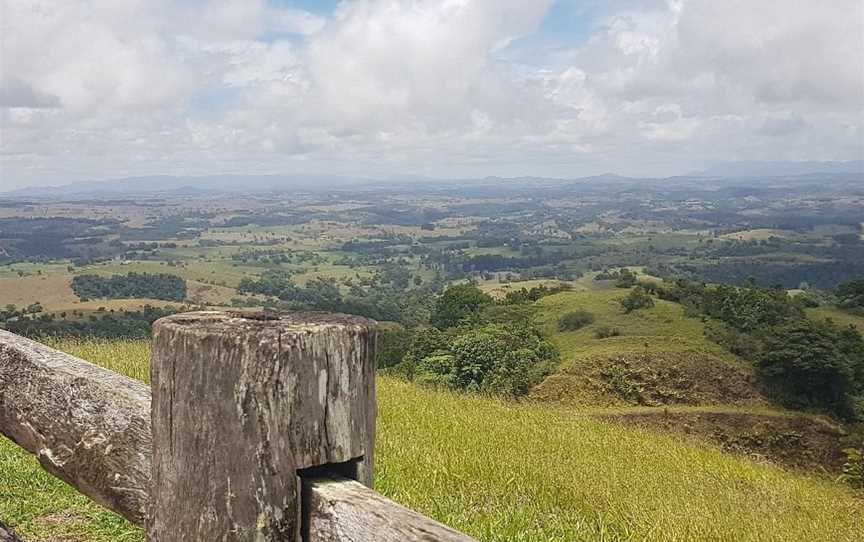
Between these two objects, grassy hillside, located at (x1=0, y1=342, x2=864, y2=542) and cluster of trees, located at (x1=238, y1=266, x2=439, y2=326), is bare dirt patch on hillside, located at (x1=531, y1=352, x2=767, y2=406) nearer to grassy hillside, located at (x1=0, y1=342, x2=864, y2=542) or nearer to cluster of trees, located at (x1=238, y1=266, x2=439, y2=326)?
grassy hillside, located at (x1=0, y1=342, x2=864, y2=542)

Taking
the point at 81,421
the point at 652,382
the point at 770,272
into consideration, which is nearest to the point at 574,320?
the point at 652,382

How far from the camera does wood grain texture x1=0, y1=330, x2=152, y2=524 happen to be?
163 cm

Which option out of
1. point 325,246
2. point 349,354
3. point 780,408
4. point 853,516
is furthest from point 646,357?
point 325,246

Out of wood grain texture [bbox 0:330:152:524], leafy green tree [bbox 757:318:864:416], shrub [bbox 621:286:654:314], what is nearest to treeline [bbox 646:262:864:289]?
shrub [bbox 621:286:654:314]

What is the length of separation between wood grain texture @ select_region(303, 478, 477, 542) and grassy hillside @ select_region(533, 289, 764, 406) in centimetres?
2892

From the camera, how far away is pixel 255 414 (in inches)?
49.1

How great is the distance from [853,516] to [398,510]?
7.66 m

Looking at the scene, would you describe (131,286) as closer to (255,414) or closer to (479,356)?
(479,356)

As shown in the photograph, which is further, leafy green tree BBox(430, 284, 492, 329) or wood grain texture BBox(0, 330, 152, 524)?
leafy green tree BBox(430, 284, 492, 329)

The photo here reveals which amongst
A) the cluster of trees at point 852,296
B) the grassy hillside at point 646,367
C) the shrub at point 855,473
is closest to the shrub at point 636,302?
the grassy hillside at point 646,367

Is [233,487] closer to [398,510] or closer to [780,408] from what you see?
[398,510]

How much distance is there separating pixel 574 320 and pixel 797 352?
38.0 ft

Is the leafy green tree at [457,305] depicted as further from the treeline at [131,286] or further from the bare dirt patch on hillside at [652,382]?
the treeline at [131,286]

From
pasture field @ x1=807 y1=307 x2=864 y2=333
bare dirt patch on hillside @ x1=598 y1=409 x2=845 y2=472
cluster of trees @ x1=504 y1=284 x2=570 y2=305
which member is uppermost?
cluster of trees @ x1=504 y1=284 x2=570 y2=305
